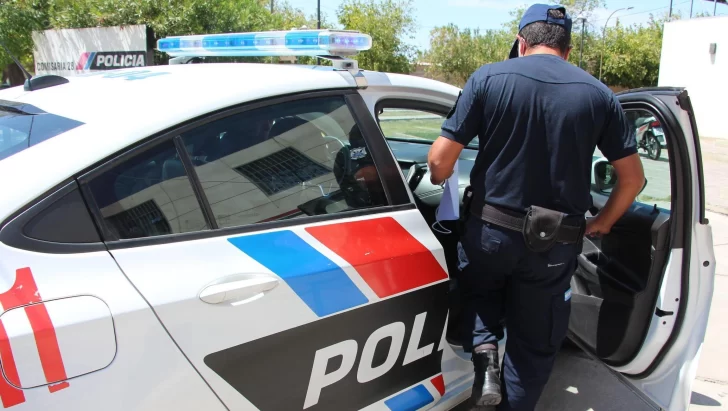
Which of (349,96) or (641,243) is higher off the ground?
(349,96)

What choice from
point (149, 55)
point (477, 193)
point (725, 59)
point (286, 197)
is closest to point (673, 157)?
point (477, 193)

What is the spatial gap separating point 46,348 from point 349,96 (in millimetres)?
1240

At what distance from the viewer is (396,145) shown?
402 centimetres

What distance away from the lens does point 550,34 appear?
6.71 feet

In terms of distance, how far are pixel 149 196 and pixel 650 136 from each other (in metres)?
2.07

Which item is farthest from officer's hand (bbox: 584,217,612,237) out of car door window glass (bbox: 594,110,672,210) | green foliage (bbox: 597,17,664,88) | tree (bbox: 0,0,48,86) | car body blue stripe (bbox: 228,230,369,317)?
green foliage (bbox: 597,17,664,88)

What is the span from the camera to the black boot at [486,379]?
6.91ft

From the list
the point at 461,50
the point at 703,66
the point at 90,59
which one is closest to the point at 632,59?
the point at 461,50

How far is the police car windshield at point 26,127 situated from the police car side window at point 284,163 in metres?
0.35

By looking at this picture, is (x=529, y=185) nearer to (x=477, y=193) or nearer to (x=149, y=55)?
(x=477, y=193)

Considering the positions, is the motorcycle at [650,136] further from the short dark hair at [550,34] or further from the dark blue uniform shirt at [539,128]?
the short dark hair at [550,34]

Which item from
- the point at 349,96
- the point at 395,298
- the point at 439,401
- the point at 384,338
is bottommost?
the point at 439,401

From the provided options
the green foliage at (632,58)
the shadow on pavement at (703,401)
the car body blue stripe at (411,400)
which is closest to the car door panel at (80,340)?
the car body blue stripe at (411,400)

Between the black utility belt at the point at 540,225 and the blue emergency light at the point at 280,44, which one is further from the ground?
the blue emergency light at the point at 280,44
